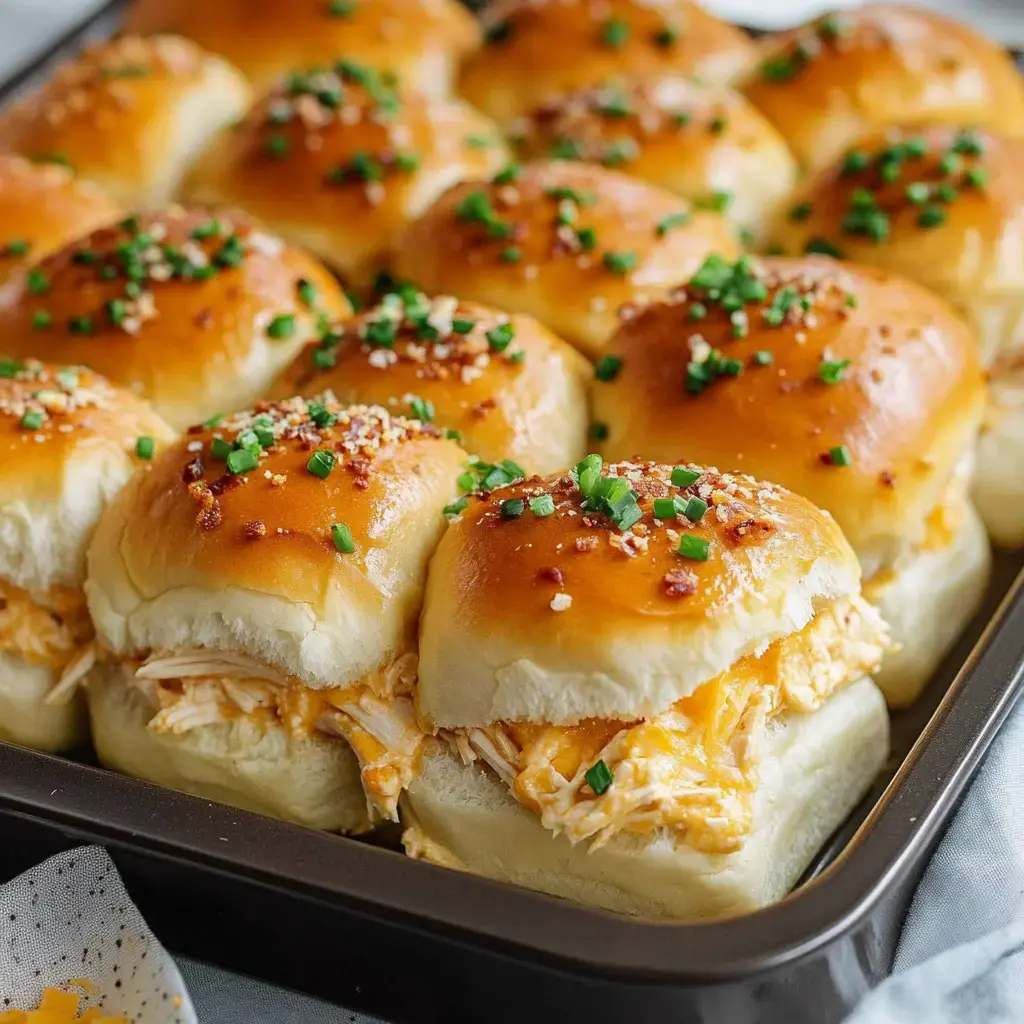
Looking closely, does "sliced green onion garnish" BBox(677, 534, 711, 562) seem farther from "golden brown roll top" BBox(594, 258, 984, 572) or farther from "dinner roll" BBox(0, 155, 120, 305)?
"dinner roll" BBox(0, 155, 120, 305)

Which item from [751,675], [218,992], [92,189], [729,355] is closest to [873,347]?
[729,355]

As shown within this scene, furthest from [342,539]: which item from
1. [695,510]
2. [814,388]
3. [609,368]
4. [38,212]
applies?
[38,212]

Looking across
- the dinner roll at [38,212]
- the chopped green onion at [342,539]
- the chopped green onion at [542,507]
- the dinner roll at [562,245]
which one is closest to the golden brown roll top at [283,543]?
the chopped green onion at [342,539]

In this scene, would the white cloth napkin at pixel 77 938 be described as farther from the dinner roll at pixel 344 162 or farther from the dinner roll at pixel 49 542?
the dinner roll at pixel 344 162

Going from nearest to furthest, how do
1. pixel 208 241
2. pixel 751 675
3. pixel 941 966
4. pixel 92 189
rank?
pixel 941 966 → pixel 751 675 → pixel 208 241 → pixel 92 189

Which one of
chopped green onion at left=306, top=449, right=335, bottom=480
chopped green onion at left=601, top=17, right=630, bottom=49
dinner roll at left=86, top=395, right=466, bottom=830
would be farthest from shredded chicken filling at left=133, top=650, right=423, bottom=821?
chopped green onion at left=601, top=17, right=630, bottom=49

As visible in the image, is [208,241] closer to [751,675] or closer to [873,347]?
[873,347]
